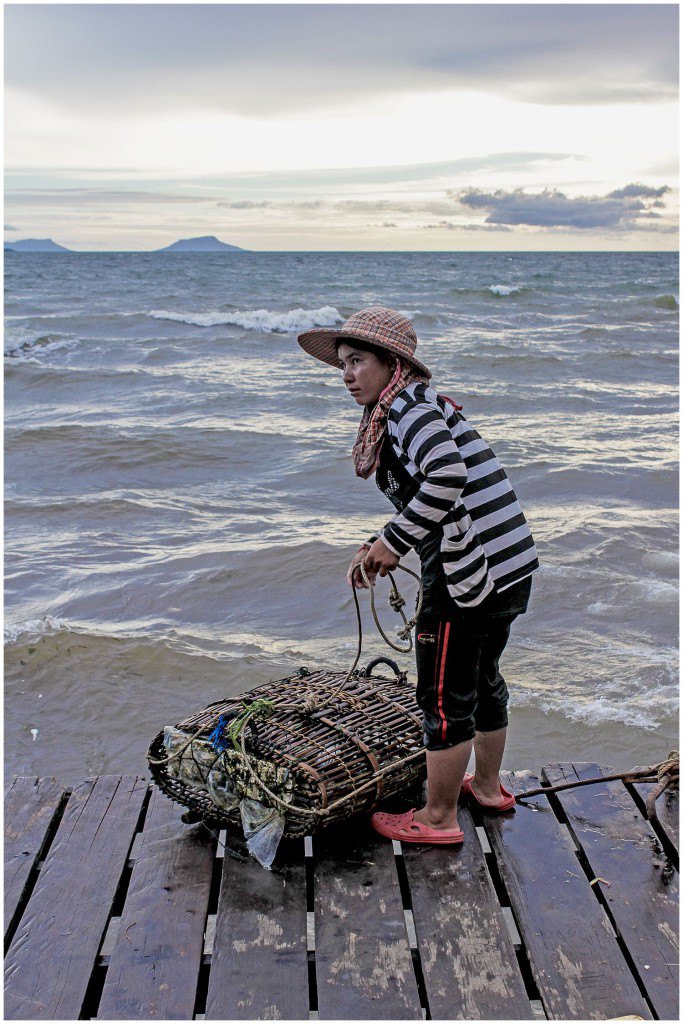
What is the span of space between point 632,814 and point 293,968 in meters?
1.38

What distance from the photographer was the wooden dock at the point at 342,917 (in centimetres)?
255

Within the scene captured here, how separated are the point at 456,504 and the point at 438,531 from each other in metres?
0.10

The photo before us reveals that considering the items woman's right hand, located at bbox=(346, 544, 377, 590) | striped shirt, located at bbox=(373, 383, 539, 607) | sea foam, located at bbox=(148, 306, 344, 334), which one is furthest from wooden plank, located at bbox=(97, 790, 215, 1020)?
sea foam, located at bbox=(148, 306, 344, 334)

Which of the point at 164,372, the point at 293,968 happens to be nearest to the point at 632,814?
the point at 293,968

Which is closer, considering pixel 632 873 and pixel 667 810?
pixel 632 873

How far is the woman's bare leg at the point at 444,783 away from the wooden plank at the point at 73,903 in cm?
102

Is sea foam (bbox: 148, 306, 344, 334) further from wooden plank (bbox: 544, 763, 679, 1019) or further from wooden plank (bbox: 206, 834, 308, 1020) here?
wooden plank (bbox: 206, 834, 308, 1020)

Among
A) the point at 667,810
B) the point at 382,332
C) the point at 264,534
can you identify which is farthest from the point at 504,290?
the point at 382,332

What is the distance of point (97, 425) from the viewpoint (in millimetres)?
12797

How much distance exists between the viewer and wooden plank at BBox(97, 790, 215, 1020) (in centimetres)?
254

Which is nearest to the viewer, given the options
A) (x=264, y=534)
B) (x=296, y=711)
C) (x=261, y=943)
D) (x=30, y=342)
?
(x=261, y=943)

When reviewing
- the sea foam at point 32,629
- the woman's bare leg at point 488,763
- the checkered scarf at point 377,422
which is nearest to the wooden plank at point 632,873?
the woman's bare leg at point 488,763

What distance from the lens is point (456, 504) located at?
2875 mm

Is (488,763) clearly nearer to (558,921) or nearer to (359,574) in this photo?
(558,921)
